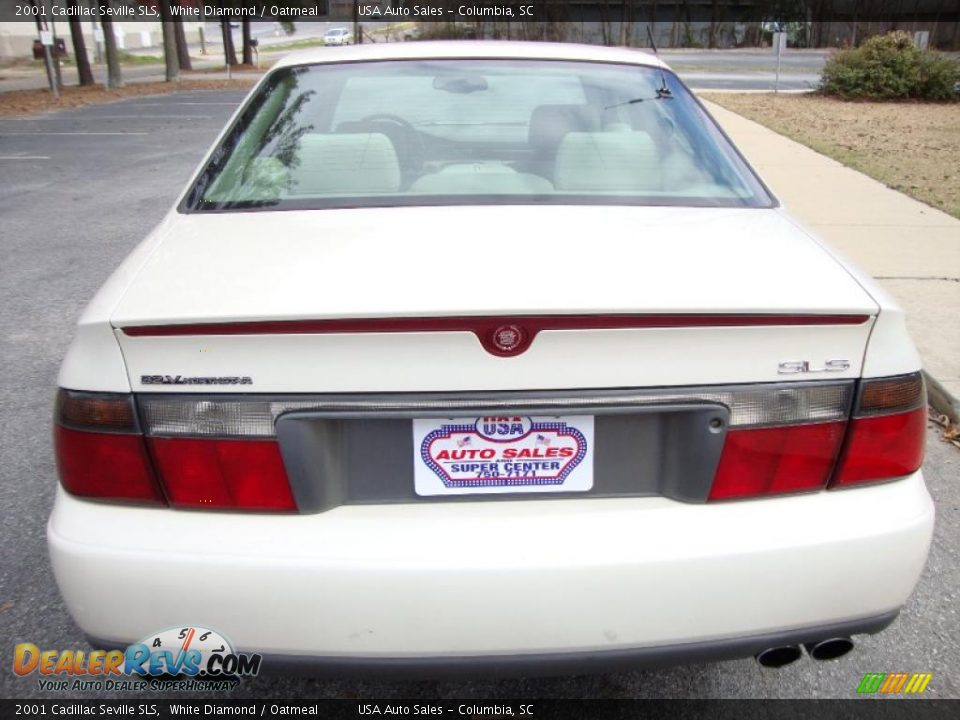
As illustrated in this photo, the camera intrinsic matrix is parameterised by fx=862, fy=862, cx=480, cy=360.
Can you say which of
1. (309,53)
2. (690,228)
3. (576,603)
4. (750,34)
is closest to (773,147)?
(309,53)

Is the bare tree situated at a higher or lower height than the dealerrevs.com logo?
higher

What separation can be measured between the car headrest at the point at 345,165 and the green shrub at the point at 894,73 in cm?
2025

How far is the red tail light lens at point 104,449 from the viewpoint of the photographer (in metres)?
1.68

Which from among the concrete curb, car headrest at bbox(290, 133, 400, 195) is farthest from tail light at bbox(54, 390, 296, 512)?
the concrete curb

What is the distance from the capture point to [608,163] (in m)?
2.59

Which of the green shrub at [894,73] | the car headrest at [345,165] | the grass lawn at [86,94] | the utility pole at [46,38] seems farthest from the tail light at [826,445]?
the utility pole at [46,38]

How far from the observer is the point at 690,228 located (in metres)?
2.09

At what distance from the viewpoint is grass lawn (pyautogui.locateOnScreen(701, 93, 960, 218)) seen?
9523 millimetres

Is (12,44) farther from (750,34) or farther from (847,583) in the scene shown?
(847,583)

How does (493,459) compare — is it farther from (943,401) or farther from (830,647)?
(943,401)

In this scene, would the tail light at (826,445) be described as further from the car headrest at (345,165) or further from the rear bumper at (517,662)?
the car headrest at (345,165)

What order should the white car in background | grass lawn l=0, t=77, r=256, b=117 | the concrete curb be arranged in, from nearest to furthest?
the concrete curb, grass lawn l=0, t=77, r=256, b=117, the white car in background
